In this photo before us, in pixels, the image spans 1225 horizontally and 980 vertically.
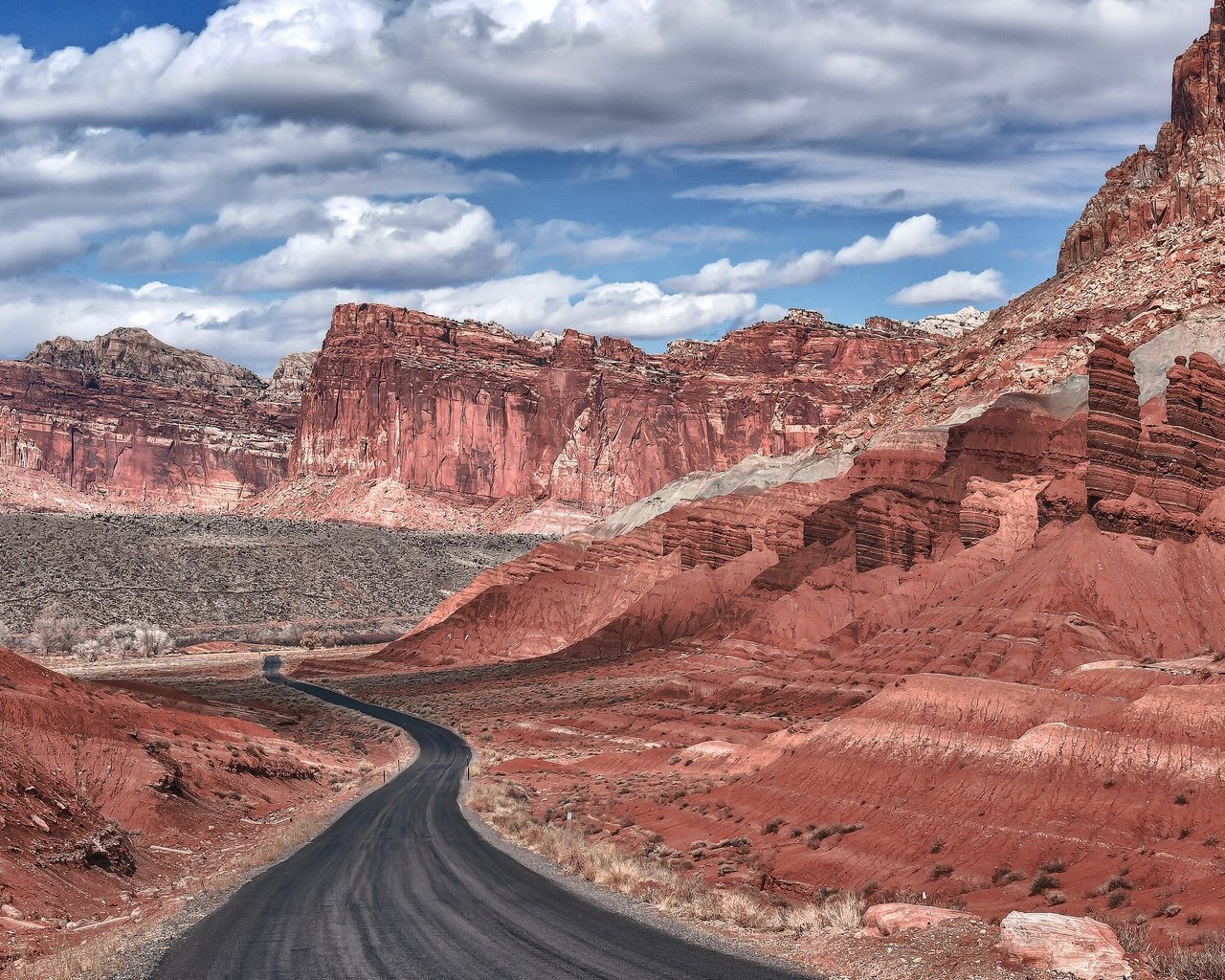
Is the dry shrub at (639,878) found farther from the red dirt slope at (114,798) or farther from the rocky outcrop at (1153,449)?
the rocky outcrop at (1153,449)

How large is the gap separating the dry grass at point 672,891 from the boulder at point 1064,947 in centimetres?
369

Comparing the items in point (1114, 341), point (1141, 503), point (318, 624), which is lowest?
point (318, 624)

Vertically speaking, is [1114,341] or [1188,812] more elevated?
[1114,341]

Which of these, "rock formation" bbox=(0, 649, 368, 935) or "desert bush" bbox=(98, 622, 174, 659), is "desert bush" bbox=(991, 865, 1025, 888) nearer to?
"rock formation" bbox=(0, 649, 368, 935)

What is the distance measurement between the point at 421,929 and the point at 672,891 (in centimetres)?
462

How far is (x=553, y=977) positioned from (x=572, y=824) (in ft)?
58.1

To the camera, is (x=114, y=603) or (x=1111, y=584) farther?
(x=114, y=603)

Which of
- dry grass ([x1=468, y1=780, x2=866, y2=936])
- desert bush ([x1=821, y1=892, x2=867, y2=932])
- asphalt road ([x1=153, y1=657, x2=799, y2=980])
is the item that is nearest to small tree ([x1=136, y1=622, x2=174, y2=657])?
dry grass ([x1=468, y1=780, x2=866, y2=936])

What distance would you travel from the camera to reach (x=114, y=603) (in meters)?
130

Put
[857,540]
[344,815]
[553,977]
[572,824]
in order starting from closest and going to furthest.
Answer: [553,977]
[572,824]
[344,815]
[857,540]

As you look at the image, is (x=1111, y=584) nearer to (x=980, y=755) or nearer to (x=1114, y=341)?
(x=1114, y=341)

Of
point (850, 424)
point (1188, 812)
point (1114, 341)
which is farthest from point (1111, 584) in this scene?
point (850, 424)

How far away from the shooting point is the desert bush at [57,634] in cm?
11112

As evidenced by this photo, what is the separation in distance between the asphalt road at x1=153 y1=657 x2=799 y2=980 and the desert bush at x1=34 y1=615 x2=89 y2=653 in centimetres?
9399
